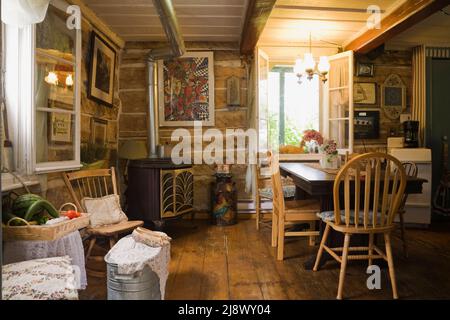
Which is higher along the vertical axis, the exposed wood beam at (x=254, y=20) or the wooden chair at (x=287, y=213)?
the exposed wood beam at (x=254, y=20)

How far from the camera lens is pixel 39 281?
1453 mm

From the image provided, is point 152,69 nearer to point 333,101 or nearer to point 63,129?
point 63,129

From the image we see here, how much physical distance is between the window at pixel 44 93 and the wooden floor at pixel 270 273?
3.20 ft

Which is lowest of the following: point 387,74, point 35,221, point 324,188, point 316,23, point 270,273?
point 270,273

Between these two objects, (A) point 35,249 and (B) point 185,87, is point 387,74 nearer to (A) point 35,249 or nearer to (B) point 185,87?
(B) point 185,87

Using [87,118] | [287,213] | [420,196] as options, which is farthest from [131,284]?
[420,196]

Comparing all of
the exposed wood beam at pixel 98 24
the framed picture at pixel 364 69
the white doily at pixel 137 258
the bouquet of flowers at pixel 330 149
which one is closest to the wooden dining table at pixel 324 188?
the bouquet of flowers at pixel 330 149

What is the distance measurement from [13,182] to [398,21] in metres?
3.63

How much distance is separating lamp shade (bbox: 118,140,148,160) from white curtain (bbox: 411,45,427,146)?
3656 mm

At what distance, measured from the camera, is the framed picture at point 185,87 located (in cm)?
464

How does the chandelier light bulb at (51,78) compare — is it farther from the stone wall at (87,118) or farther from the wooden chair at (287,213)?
the wooden chair at (287,213)

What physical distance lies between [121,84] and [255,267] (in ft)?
10.0

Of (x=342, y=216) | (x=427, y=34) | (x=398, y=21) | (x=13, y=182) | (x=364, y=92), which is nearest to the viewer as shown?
(x=13, y=182)

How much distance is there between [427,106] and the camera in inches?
186
